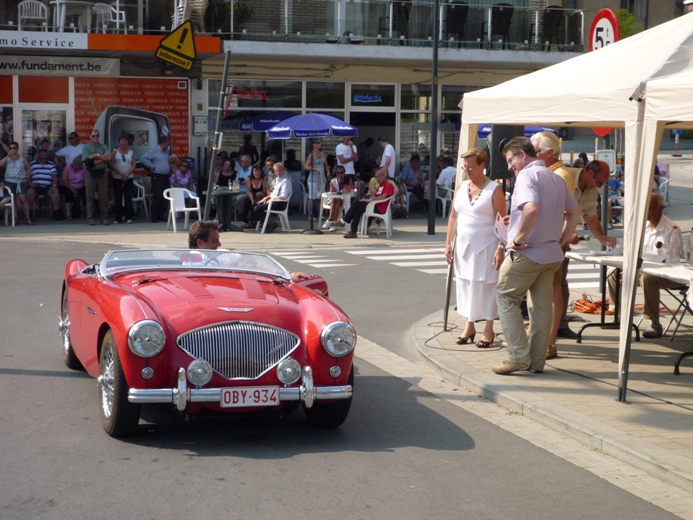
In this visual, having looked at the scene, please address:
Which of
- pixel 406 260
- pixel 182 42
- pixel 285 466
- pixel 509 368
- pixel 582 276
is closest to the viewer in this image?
pixel 285 466

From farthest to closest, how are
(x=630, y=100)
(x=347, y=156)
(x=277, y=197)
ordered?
(x=347, y=156) → (x=277, y=197) → (x=630, y=100)

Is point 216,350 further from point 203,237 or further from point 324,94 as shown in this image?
point 324,94

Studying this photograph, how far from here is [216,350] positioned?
19.7 feet

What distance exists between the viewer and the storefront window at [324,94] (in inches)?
1047

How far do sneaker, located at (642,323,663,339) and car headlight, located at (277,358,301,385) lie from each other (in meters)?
5.07

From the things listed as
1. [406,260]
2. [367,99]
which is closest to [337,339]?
[406,260]

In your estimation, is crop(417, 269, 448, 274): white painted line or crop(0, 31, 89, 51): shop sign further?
crop(0, 31, 89, 51): shop sign

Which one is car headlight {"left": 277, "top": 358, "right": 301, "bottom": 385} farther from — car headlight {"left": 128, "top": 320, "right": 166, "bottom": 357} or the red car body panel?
car headlight {"left": 128, "top": 320, "right": 166, "bottom": 357}

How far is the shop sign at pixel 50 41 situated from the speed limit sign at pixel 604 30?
45.1 feet

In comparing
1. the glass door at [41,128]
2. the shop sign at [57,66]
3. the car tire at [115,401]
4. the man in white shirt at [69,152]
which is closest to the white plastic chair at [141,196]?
the man in white shirt at [69,152]

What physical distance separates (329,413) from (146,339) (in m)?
1.32

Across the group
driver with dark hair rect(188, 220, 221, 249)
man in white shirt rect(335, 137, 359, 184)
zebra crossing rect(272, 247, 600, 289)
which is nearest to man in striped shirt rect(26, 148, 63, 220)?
man in white shirt rect(335, 137, 359, 184)

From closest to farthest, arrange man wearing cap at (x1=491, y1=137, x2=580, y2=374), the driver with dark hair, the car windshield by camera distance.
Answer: the car windshield
man wearing cap at (x1=491, y1=137, x2=580, y2=374)
the driver with dark hair

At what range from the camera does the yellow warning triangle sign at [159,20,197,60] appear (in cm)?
1450
